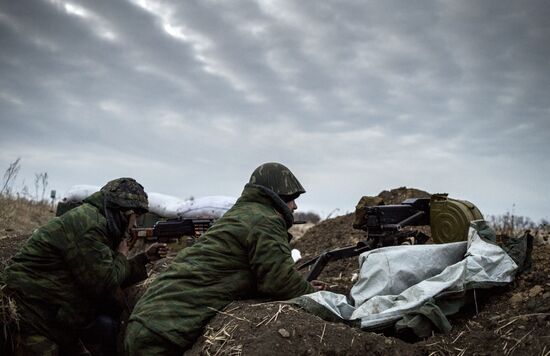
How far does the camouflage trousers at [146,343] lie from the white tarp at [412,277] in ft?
3.10

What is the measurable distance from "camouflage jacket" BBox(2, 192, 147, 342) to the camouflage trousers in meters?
1.14

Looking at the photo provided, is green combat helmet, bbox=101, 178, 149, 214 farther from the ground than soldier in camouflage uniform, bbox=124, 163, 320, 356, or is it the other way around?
green combat helmet, bbox=101, 178, 149, 214

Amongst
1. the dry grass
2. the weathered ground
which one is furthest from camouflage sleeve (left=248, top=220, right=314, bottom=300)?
the dry grass

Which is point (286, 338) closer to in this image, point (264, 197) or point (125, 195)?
point (264, 197)

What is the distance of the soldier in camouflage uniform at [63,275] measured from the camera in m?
3.95

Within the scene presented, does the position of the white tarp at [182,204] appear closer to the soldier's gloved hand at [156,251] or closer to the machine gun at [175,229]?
the machine gun at [175,229]

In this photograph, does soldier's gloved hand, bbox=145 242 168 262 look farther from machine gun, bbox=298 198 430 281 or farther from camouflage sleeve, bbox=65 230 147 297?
machine gun, bbox=298 198 430 281

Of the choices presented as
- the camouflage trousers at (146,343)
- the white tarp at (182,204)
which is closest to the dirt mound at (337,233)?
the white tarp at (182,204)

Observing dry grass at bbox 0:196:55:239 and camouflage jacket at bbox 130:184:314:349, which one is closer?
camouflage jacket at bbox 130:184:314:349

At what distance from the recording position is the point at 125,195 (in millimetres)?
4395

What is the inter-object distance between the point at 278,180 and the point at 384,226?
142 cm

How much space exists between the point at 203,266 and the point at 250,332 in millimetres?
589

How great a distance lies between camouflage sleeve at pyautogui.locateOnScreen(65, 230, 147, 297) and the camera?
395cm

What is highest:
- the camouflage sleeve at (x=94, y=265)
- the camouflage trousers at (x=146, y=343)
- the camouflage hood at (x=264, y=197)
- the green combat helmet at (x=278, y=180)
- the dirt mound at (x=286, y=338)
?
the green combat helmet at (x=278, y=180)
